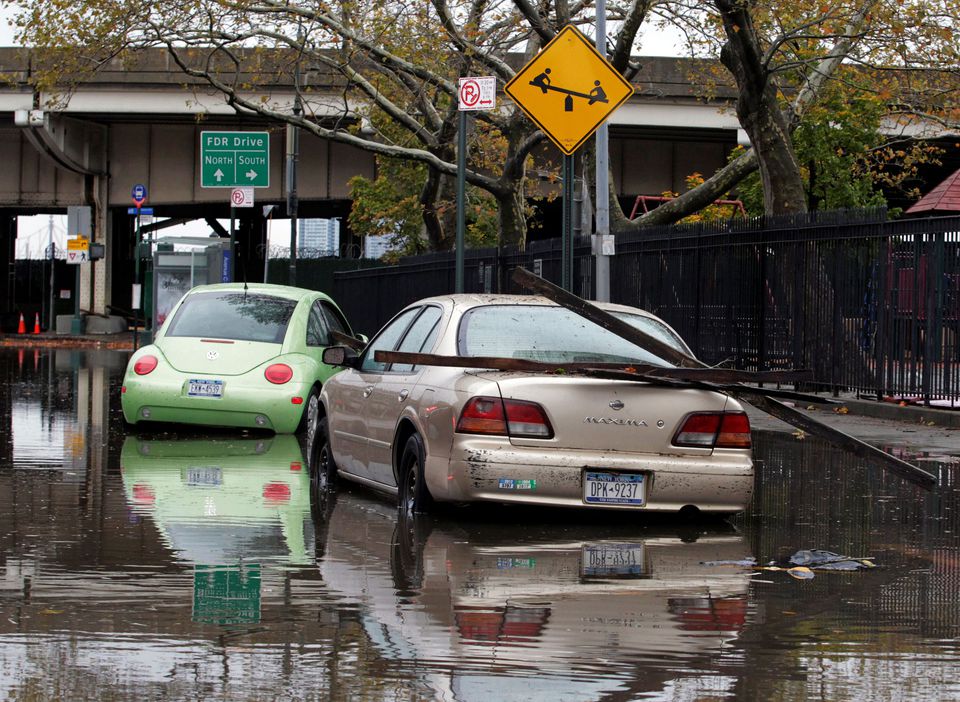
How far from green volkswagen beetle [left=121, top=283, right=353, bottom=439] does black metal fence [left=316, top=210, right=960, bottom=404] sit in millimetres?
6653

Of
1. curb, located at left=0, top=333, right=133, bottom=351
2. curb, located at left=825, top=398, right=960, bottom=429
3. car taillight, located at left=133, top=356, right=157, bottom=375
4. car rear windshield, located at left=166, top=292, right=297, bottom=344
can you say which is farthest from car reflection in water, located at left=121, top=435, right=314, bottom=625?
curb, located at left=0, top=333, right=133, bottom=351

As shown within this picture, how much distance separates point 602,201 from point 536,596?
15.8 meters

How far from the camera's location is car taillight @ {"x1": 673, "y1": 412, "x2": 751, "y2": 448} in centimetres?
942

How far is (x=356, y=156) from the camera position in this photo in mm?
51500

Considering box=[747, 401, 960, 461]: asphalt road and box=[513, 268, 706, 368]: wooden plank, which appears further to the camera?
box=[747, 401, 960, 461]: asphalt road

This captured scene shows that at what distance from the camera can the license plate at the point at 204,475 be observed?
11531 mm

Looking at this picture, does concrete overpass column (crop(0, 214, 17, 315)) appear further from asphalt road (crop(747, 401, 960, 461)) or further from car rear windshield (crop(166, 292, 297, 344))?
car rear windshield (crop(166, 292, 297, 344))

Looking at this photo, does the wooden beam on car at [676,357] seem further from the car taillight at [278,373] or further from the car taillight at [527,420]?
the car taillight at [278,373]

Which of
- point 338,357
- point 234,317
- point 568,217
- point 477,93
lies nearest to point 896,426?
point 568,217

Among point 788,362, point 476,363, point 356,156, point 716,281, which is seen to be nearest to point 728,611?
point 476,363

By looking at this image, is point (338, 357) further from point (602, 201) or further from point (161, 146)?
point (161, 146)

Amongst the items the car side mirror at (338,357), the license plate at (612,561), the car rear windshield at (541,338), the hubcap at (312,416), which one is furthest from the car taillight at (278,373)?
the license plate at (612,561)

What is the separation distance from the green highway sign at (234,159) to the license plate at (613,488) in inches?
1015

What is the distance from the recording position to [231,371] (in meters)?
15.3
